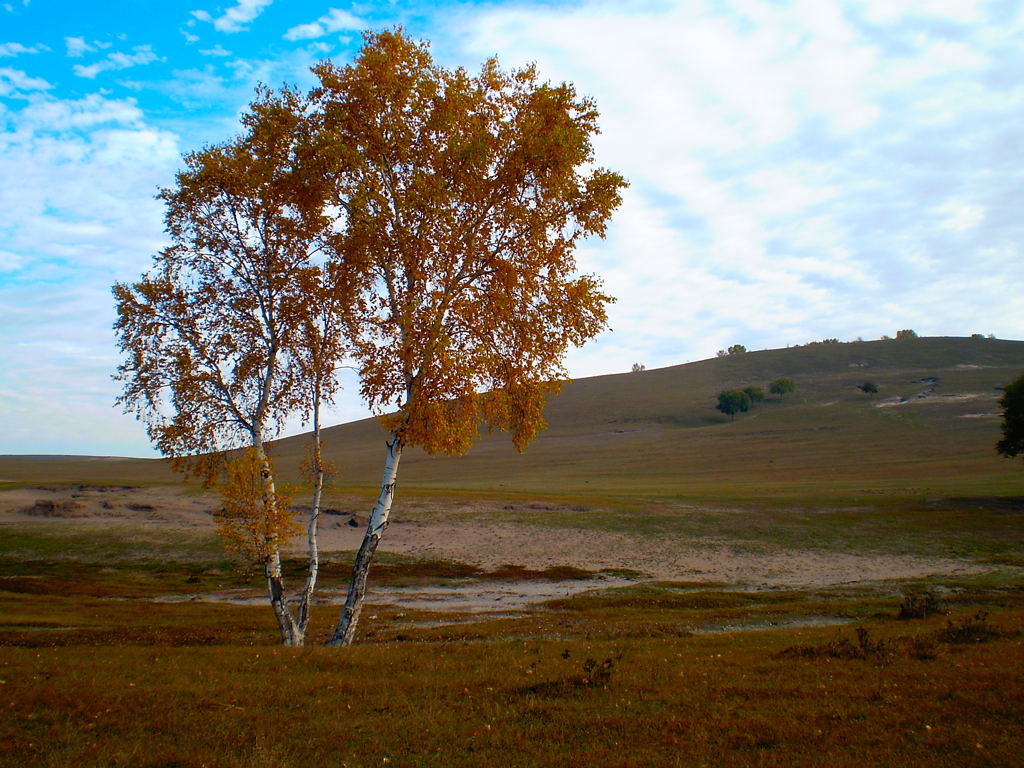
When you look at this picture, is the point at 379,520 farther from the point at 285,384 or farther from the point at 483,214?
the point at 483,214

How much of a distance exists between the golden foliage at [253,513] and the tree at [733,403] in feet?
500

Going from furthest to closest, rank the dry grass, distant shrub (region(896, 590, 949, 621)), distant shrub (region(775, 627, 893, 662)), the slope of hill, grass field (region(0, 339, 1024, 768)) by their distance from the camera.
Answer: the slope of hill, distant shrub (region(896, 590, 949, 621)), distant shrub (region(775, 627, 893, 662)), grass field (region(0, 339, 1024, 768)), the dry grass

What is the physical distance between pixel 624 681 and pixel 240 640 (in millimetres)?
13290

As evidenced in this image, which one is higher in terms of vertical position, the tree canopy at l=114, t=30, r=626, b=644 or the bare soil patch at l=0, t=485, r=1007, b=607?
the tree canopy at l=114, t=30, r=626, b=644

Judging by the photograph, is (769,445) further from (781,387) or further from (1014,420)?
(1014,420)

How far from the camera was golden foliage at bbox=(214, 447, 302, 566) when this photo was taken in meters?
18.0

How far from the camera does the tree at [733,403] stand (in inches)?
6319

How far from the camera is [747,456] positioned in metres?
116

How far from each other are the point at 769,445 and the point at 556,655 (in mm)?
118691

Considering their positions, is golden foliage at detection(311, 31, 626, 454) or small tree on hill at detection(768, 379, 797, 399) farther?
small tree on hill at detection(768, 379, 797, 399)

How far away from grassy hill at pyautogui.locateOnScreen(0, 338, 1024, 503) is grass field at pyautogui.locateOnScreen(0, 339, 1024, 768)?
17.6m

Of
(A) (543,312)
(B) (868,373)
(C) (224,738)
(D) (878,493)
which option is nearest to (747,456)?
(D) (878,493)

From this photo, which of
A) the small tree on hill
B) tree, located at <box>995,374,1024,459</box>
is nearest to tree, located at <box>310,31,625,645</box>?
tree, located at <box>995,374,1024,459</box>

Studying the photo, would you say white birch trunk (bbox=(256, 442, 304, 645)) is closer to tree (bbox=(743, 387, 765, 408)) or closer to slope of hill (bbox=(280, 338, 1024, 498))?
Result: slope of hill (bbox=(280, 338, 1024, 498))
